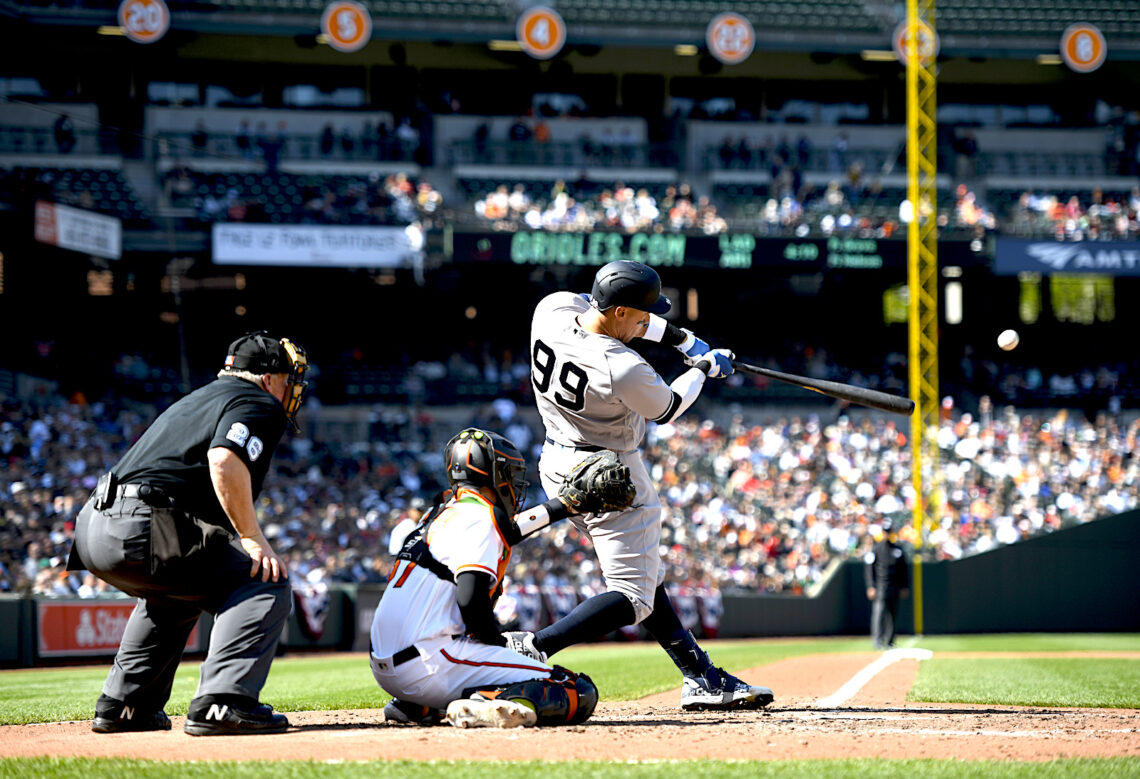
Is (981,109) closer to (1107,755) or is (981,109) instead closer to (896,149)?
(896,149)

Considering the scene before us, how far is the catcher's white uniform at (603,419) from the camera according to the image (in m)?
4.77

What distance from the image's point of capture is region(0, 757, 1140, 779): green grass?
3359mm

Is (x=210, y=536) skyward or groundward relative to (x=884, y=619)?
skyward

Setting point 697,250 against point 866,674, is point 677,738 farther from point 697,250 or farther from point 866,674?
point 697,250

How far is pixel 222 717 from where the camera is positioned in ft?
14.1

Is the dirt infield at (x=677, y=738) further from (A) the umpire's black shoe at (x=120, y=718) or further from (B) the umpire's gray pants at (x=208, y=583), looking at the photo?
(B) the umpire's gray pants at (x=208, y=583)

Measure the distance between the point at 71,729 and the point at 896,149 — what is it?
88.8 feet

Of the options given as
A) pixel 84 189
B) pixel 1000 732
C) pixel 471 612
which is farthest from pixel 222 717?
pixel 84 189

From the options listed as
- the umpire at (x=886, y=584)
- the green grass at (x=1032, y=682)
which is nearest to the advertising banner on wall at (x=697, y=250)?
the umpire at (x=886, y=584)

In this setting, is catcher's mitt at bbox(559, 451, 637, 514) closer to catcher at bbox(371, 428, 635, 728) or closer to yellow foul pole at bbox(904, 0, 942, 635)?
catcher at bbox(371, 428, 635, 728)

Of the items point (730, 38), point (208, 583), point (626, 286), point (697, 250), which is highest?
point (730, 38)

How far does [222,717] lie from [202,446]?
97cm

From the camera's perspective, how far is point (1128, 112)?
3083 centimetres

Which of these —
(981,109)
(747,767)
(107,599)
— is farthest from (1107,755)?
(981,109)
